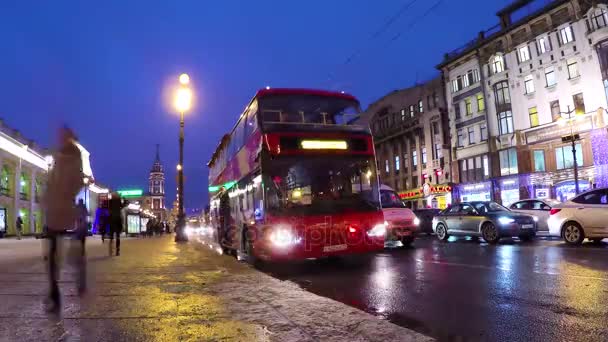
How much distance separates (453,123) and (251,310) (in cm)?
4211

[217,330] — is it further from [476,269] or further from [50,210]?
[476,269]

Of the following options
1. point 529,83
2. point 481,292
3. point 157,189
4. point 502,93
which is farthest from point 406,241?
point 157,189

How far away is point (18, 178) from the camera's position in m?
40.6

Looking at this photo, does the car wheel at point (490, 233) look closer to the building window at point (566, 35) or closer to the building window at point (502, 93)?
Answer: the building window at point (566, 35)

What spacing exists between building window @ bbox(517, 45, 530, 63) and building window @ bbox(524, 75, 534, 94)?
146 cm

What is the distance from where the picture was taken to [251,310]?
5.18 metres

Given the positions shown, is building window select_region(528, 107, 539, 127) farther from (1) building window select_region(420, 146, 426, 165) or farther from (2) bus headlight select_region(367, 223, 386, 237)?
(2) bus headlight select_region(367, 223, 386, 237)

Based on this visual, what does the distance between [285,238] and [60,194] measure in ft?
16.0

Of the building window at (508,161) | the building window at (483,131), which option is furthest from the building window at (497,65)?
the building window at (508,161)

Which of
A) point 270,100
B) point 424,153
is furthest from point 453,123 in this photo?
point 270,100

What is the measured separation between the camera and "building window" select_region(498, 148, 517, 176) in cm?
3703

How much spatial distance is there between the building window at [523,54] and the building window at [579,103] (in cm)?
548

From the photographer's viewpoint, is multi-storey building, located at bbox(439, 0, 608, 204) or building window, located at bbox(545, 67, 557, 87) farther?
building window, located at bbox(545, 67, 557, 87)

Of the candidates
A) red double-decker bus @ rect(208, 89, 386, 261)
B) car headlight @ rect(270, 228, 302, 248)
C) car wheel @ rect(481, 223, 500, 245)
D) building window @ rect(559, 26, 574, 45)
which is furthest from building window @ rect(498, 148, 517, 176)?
car headlight @ rect(270, 228, 302, 248)
